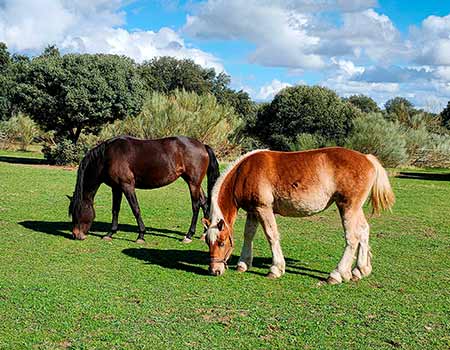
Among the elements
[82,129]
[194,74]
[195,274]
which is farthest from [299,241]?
[194,74]

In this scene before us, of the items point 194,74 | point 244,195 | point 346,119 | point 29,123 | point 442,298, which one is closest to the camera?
point 442,298

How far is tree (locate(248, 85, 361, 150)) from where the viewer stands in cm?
2927

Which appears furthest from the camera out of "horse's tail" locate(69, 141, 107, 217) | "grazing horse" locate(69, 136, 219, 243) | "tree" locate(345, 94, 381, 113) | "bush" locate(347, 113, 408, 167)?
"tree" locate(345, 94, 381, 113)

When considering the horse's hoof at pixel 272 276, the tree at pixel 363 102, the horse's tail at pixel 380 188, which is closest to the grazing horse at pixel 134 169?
the horse's hoof at pixel 272 276

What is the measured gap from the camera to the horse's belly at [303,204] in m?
6.94

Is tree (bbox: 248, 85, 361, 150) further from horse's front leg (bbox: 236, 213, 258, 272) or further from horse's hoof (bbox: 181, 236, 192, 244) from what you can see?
horse's front leg (bbox: 236, 213, 258, 272)

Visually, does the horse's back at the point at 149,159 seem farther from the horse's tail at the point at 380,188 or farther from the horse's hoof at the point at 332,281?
the horse's hoof at the point at 332,281

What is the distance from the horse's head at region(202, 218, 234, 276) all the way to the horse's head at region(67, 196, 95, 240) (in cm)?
307

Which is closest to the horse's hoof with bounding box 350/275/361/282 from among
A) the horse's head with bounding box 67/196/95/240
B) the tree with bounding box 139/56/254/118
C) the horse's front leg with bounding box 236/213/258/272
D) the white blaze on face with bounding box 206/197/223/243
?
the horse's front leg with bounding box 236/213/258/272

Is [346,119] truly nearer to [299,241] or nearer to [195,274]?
[299,241]

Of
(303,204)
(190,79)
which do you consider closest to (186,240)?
(303,204)

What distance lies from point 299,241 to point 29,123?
1176 inches

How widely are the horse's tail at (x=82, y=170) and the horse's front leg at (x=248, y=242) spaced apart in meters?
3.27

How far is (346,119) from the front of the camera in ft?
96.1
